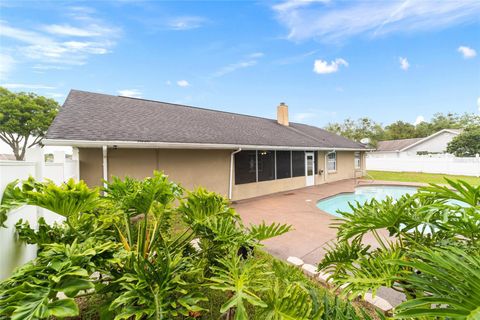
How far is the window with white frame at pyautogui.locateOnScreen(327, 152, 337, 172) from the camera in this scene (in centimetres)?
1648

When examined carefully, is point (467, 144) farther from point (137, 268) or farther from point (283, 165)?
point (137, 268)

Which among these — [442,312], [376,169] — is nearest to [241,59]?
[442,312]

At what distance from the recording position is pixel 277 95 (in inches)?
876

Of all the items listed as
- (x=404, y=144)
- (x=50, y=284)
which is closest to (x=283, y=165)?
(x=50, y=284)

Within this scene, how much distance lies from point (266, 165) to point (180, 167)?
15.7 feet

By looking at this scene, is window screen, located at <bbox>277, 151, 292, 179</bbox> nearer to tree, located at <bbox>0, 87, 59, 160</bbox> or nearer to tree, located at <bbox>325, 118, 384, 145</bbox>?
tree, located at <bbox>0, 87, 59, 160</bbox>

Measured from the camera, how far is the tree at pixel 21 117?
23766mm

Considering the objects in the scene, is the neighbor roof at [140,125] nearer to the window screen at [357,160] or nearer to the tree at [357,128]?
the window screen at [357,160]

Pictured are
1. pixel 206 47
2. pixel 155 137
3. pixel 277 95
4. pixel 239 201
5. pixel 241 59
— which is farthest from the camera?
pixel 277 95

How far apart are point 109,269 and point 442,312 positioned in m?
2.62

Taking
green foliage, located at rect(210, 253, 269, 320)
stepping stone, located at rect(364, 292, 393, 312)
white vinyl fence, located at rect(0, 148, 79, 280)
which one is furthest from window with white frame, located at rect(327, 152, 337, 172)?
white vinyl fence, located at rect(0, 148, 79, 280)

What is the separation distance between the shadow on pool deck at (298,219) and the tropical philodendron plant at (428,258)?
1.43ft

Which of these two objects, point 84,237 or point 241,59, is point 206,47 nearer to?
point 241,59

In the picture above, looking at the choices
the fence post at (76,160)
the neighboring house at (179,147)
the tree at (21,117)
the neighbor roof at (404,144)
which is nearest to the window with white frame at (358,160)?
the neighboring house at (179,147)
